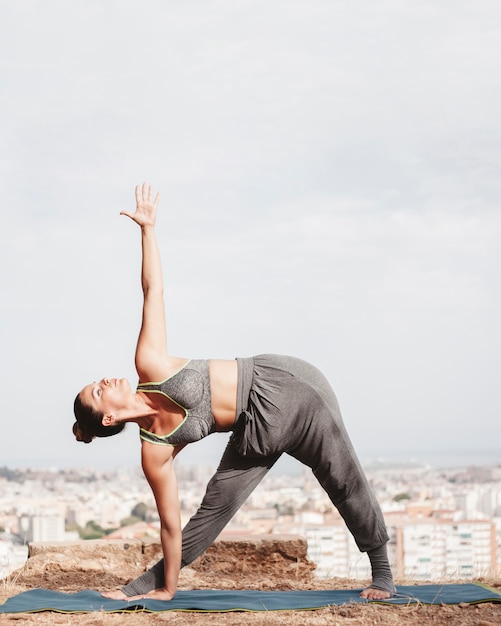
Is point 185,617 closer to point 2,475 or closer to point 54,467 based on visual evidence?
point 2,475

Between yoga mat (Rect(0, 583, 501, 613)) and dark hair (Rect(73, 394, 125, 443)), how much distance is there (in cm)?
91

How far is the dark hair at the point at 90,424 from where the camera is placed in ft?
14.1

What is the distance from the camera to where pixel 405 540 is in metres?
12.8

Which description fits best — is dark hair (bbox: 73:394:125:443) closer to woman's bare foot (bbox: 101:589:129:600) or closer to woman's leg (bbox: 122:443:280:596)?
woman's leg (bbox: 122:443:280:596)

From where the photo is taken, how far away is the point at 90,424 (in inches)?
171

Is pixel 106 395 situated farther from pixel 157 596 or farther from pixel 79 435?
pixel 157 596

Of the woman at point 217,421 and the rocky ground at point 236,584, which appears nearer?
the rocky ground at point 236,584

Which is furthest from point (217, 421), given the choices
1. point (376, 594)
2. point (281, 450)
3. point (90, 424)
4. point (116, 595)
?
point (376, 594)

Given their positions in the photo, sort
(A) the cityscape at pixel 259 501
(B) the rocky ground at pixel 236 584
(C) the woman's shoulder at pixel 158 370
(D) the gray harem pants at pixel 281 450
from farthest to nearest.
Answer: (A) the cityscape at pixel 259 501 → (D) the gray harem pants at pixel 281 450 → (C) the woman's shoulder at pixel 158 370 → (B) the rocky ground at pixel 236 584

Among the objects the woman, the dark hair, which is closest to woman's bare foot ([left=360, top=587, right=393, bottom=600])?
the woman

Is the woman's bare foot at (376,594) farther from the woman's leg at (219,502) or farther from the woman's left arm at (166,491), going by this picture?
the woman's left arm at (166,491)

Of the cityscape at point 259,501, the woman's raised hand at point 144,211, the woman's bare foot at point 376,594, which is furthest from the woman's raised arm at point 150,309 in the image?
the cityscape at point 259,501

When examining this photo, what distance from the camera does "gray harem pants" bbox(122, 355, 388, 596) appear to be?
4414 mm

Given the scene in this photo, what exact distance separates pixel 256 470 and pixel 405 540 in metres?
8.85
